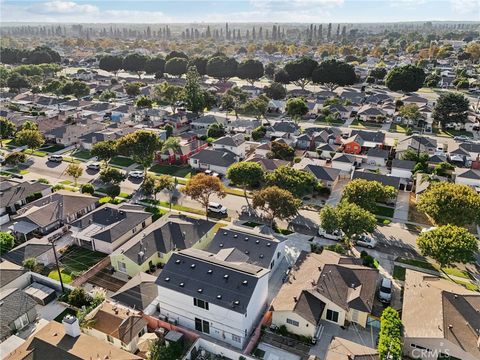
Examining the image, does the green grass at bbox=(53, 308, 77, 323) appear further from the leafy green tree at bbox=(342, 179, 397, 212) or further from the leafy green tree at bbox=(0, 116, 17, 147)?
the leafy green tree at bbox=(0, 116, 17, 147)

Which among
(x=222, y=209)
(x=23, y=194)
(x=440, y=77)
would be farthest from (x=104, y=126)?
(x=440, y=77)

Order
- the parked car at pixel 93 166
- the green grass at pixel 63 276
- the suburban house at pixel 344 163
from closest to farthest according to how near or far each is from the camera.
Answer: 1. the green grass at pixel 63 276
2. the suburban house at pixel 344 163
3. the parked car at pixel 93 166

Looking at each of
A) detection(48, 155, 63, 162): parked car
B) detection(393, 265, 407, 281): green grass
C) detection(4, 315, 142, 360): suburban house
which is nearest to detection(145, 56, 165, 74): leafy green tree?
detection(48, 155, 63, 162): parked car

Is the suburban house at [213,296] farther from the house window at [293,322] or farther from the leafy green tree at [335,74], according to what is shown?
the leafy green tree at [335,74]

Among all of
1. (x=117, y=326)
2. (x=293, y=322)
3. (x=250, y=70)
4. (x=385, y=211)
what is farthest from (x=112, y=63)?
(x=293, y=322)

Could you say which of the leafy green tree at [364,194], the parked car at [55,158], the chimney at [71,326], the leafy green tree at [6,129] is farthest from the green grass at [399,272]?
the leafy green tree at [6,129]

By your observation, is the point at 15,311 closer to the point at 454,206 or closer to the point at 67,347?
the point at 67,347
